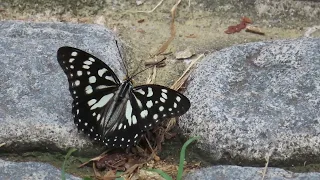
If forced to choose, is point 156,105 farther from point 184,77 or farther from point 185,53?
point 185,53

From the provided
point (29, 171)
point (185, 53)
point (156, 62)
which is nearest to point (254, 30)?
point (185, 53)

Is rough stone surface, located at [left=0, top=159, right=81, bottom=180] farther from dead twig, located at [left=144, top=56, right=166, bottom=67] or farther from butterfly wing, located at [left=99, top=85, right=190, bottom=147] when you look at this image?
dead twig, located at [left=144, top=56, right=166, bottom=67]

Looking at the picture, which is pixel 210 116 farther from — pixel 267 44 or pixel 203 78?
pixel 267 44

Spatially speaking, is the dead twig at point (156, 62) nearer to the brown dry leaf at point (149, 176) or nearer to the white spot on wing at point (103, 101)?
the white spot on wing at point (103, 101)

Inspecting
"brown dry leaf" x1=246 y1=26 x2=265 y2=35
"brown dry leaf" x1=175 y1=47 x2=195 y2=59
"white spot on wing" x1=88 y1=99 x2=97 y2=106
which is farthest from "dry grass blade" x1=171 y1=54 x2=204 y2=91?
"white spot on wing" x1=88 y1=99 x2=97 y2=106

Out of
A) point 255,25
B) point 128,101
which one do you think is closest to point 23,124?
point 128,101
